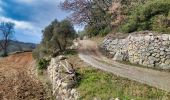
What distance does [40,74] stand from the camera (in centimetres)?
3067

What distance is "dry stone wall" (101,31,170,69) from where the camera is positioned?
2395 cm

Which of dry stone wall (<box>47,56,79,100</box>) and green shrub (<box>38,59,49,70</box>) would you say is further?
green shrub (<box>38,59,49,70</box>)

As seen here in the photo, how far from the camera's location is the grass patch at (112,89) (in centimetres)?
1588

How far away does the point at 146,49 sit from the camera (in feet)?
82.4

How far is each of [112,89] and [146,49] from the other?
8.82m

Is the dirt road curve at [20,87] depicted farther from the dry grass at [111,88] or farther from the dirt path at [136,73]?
the dirt path at [136,73]

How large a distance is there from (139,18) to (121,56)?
4105 millimetres

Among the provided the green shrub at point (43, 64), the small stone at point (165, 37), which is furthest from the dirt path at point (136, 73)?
the green shrub at point (43, 64)

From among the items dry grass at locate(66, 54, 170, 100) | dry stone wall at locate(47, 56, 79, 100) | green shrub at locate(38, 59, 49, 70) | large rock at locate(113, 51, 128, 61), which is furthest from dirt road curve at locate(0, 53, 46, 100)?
large rock at locate(113, 51, 128, 61)

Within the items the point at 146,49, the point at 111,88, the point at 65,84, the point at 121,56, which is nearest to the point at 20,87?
the point at 65,84

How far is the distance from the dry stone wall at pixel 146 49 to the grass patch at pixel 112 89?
500 cm

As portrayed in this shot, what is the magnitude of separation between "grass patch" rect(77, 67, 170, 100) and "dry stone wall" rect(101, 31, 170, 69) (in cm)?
500

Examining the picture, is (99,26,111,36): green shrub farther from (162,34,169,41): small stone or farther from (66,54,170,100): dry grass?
(66,54,170,100): dry grass

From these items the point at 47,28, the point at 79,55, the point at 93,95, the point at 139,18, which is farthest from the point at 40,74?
the point at 93,95
